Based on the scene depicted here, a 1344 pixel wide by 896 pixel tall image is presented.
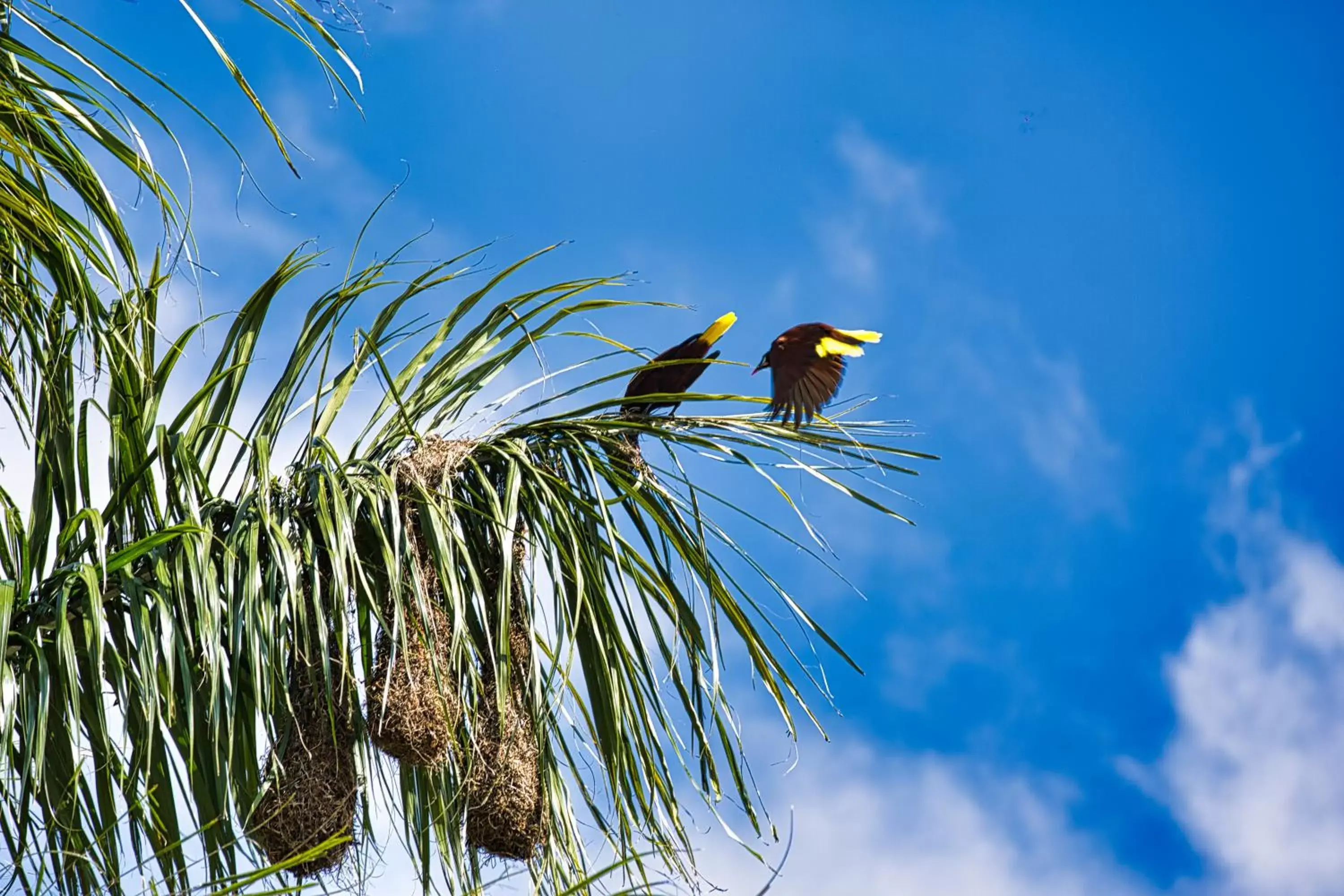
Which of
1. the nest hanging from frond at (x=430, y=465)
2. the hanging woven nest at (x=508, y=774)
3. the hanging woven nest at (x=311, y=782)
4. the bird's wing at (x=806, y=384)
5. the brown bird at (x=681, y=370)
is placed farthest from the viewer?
the brown bird at (x=681, y=370)

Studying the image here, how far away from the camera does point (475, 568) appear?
7.45 ft

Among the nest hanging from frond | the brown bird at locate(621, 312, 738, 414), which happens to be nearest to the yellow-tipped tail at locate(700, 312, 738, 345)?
the brown bird at locate(621, 312, 738, 414)

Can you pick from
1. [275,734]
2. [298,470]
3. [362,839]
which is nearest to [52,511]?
[298,470]

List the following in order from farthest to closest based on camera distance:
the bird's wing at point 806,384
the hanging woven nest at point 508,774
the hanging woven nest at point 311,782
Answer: the bird's wing at point 806,384 < the hanging woven nest at point 508,774 < the hanging woven nest at point 311,782

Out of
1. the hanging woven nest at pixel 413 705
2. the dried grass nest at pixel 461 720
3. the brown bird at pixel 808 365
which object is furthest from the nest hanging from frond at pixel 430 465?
the brown bird at pixel 808 365

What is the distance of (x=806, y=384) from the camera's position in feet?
8.45

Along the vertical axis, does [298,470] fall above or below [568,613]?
above

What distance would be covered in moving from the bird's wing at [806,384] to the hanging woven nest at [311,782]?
93 centimetres

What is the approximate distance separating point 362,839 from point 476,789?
171 millimetres

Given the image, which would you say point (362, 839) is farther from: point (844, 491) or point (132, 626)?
point (844, 491)

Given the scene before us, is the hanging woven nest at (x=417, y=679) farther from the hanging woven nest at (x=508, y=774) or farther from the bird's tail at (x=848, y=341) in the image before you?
the bird's tail at (x=848, y=341)

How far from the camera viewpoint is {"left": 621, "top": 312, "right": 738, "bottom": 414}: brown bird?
10.1ft

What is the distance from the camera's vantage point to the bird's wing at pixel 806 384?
8.31 ft

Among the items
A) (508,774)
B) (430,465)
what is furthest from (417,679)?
(430,465)
